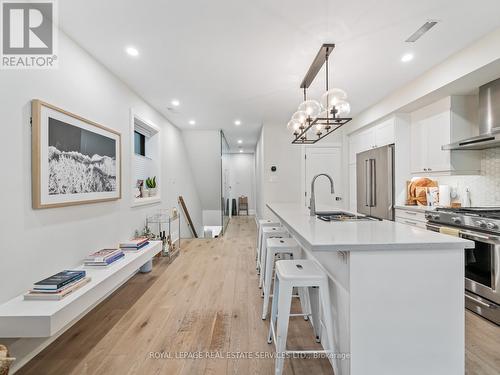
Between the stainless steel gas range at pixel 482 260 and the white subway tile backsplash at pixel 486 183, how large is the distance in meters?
0.43

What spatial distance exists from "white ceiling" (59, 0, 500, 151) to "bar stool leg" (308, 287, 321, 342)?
218 cm

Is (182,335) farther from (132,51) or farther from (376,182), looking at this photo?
(376,182)

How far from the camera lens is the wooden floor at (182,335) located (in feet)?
5.67

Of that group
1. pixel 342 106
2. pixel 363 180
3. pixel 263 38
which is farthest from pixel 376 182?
pixel 263 38

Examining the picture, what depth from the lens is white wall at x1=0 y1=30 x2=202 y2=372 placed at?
5.45ft

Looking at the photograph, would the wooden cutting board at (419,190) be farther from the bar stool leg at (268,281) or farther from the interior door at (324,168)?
the bar stool leg at (268,281)

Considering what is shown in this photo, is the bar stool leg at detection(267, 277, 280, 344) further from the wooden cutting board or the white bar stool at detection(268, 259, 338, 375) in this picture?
the wooden cutting board

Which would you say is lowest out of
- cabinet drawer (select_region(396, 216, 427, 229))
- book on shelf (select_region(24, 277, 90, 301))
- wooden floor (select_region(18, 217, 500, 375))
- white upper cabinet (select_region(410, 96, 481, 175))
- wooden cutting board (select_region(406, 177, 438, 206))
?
wooden floor (select_region(18, 217, 500, 375))

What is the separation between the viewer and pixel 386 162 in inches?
159

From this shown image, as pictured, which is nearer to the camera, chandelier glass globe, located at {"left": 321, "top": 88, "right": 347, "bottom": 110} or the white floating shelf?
the white floating shelf

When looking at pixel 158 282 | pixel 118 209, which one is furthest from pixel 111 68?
pixel 158 282

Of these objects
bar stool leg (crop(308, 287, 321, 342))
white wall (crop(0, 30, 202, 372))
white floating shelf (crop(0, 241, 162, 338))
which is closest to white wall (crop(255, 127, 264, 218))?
white wall (crop(0, 30, 202, 372))

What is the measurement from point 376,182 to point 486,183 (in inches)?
57.1

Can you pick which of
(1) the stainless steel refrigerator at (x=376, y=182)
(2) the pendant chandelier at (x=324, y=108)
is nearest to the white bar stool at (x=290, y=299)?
(2) the pendant chandelier at (x=324, y=108)
